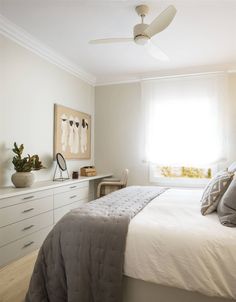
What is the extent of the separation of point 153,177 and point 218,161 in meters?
1.10

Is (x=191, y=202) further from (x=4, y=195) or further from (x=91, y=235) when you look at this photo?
(x=4, y=195)

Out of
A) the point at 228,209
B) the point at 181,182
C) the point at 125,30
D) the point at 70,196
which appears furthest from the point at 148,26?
the point at 181,182

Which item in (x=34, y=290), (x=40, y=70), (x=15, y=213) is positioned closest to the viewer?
(x=34, y=290)

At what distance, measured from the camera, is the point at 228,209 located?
1.63 metres

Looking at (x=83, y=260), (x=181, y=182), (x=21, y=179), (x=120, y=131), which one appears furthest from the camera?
(x=120, y=131)

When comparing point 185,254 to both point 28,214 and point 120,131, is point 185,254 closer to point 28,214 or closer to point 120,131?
point 28,214

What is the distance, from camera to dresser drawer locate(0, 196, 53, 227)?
91.1 inches

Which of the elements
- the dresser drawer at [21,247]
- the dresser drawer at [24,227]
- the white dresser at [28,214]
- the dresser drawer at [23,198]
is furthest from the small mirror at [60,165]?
the dresser drawer at [21,247]

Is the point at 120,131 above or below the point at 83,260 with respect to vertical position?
above

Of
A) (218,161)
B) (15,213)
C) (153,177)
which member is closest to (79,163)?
(153,177)

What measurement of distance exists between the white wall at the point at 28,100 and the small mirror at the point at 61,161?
0.41ft

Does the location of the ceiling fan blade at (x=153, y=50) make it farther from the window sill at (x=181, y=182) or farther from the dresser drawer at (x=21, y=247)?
the dresser drawer at (x=21, y=247)

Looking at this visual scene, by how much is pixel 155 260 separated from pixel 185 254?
18 cm

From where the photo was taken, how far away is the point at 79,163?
4273 millimetres
